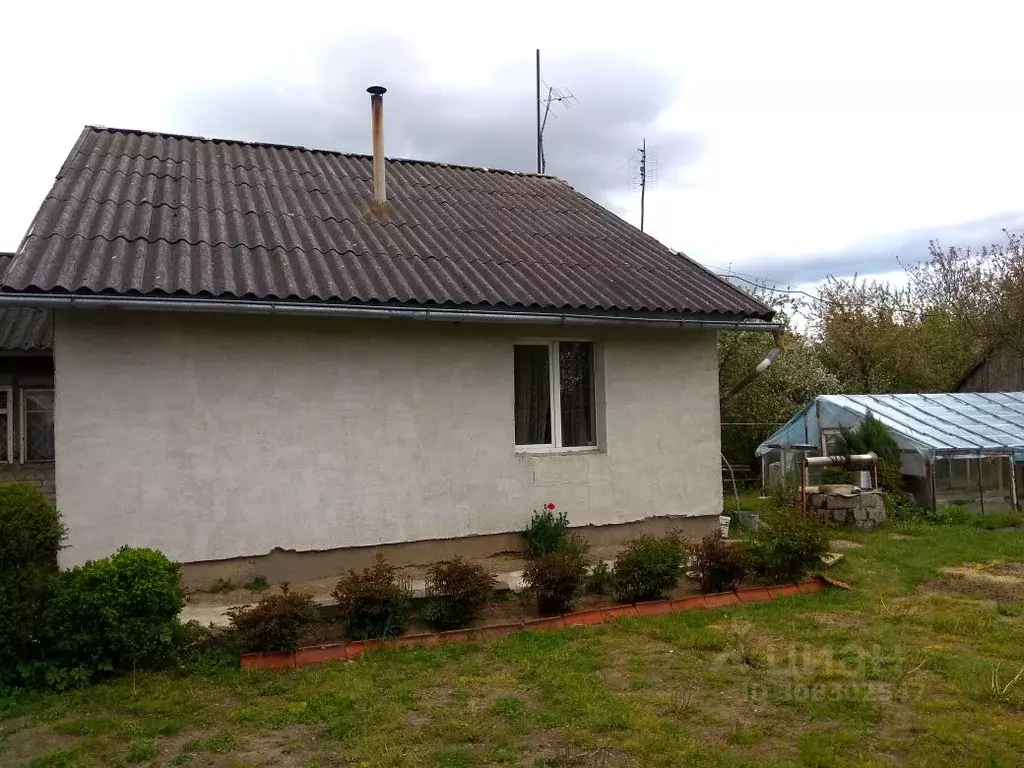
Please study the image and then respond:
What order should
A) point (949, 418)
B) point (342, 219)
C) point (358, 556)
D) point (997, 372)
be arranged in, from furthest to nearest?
point (997, 372) → point (949, 418) → point (342, 219) → point (358, 556)

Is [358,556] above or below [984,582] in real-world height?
above

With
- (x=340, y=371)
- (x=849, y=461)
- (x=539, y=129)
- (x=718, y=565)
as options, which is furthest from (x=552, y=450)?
(x=539, y=129)

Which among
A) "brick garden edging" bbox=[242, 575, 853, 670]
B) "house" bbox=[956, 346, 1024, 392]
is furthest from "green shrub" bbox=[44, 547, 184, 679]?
"house" bbox=[956, 346, 1024, 392]

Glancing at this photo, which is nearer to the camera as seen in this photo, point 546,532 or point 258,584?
point 258,584

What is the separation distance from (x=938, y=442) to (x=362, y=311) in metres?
10.5

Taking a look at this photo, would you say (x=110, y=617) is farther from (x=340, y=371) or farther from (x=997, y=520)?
(x=997, y=520)

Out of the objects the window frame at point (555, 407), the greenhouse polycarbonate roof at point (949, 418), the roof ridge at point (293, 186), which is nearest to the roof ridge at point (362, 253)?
the window frame at point (555, 407)

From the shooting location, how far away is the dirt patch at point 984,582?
294 inches

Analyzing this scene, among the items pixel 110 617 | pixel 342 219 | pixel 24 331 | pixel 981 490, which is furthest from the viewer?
pixel 981 490

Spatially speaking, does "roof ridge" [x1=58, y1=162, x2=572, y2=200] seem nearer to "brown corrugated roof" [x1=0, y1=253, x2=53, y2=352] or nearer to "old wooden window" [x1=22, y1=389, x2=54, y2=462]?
"brown corrugated roof" [x1=0, y1=253, x2=53, y2=352]

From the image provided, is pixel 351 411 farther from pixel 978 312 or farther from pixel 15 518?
pixel 978 312

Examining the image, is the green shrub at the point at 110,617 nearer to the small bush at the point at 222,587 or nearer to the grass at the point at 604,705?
the grass at the point at 604,705

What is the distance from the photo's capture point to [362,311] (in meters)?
7.03

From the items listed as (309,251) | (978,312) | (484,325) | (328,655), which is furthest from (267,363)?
(978,312)
